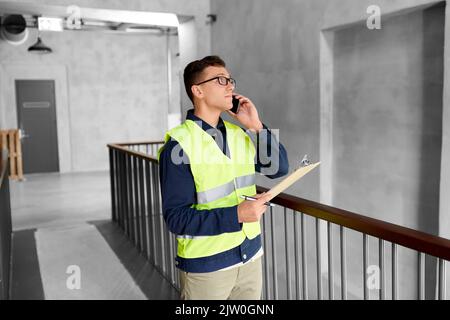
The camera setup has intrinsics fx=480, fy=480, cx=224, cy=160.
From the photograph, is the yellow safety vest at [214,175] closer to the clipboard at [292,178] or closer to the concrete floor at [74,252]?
the clipboard at [292,178]

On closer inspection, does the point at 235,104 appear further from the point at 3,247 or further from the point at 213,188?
the point at 3,247

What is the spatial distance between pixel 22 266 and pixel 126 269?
1.00 m

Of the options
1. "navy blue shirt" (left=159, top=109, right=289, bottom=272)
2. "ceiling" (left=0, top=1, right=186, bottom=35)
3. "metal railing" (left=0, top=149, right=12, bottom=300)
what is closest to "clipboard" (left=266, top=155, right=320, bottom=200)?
"navy blue shirt" (left=159, top=109, right=289, bottom=272)

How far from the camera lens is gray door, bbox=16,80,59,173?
10.5 meters

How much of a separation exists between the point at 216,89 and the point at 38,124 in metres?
9.97

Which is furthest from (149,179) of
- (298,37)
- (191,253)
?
(191,253)

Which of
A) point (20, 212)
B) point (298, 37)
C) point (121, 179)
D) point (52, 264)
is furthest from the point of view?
point (20, 212)

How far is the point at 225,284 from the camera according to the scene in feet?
5.82

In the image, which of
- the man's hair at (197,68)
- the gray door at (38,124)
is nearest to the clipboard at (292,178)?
the man's hair at (197,68)

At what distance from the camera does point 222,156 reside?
170cm

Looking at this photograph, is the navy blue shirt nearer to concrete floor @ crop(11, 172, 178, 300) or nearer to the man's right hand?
the man's right hand

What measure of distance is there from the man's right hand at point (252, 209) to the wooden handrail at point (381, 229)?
0.41 metres

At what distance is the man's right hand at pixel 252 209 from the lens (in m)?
1.53
